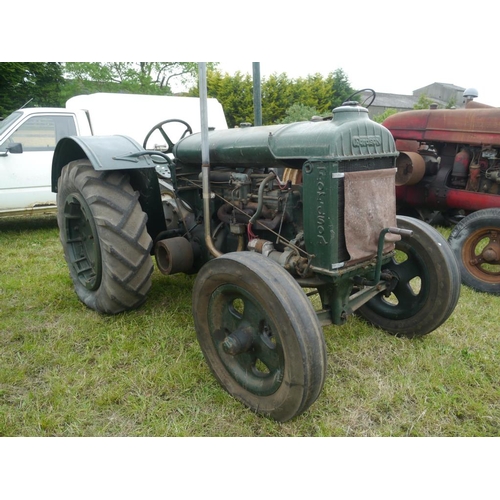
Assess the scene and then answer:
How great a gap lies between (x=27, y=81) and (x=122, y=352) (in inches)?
606

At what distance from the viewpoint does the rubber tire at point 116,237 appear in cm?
296

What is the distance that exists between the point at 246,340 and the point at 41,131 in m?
5.91

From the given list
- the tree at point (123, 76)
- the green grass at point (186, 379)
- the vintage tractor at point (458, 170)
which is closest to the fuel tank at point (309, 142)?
the green grass at point (186, 379)

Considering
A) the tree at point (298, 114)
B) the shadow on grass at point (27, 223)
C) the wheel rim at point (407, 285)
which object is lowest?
the shadow on grass at point (27, 223)

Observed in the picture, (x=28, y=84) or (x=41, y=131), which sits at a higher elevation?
(x=28, y=84)

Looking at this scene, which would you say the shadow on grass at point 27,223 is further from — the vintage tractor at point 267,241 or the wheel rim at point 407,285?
the wheel rim at point 407,285

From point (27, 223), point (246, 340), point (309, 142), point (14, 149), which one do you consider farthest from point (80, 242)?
point (27, 223)

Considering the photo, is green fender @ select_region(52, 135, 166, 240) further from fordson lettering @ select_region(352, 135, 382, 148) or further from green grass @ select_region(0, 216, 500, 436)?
fordson lettering @ select_region(352, 135, 382, 148)

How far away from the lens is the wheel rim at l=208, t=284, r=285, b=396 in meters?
2.13

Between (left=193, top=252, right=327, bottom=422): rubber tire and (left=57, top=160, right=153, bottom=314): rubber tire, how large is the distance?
36.9 inches

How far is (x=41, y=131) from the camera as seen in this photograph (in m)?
6.62

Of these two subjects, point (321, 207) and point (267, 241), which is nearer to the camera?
point (321, 207)

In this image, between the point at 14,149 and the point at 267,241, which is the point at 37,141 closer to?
the point at 14,149

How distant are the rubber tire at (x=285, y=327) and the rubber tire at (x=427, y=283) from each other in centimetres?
125
